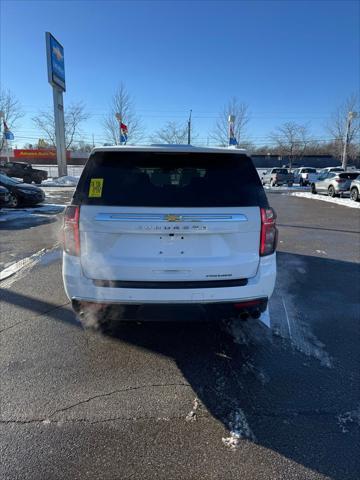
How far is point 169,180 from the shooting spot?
2.93 meters

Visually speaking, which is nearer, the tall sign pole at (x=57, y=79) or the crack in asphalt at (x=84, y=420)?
the crack in asphalt at (x=84, y=420)

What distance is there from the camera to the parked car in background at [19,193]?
13.8 metres

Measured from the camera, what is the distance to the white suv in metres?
2.66

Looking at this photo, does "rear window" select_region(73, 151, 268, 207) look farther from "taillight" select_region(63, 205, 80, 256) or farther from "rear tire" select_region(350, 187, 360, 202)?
"rear tire" select_region(350, 187, 360, 202)

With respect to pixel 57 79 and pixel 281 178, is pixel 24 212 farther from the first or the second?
pixel 281 178

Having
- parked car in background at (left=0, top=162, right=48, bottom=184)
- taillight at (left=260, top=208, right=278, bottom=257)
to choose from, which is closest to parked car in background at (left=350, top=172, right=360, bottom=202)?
taillight at (left=260, top=208, right=278, bottom=257)

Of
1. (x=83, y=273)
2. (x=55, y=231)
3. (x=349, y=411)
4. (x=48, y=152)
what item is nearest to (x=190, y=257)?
(x=83, y=273)

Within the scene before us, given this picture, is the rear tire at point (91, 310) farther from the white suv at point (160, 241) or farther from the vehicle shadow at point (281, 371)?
the vehicle shadow at point (281, 371)

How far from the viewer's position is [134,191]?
108 inches

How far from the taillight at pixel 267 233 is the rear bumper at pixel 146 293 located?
10.1 inches

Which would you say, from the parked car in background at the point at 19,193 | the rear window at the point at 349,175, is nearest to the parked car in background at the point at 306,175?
the rear window at the point at 349,175

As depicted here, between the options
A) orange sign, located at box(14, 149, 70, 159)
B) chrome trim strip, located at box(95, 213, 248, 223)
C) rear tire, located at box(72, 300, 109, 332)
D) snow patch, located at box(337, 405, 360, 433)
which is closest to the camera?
snow patch, located at box(337, 405, 360, 433)

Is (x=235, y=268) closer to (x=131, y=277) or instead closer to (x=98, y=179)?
(x=131, y=277)

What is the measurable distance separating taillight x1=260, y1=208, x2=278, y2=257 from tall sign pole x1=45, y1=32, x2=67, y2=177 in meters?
28.6
